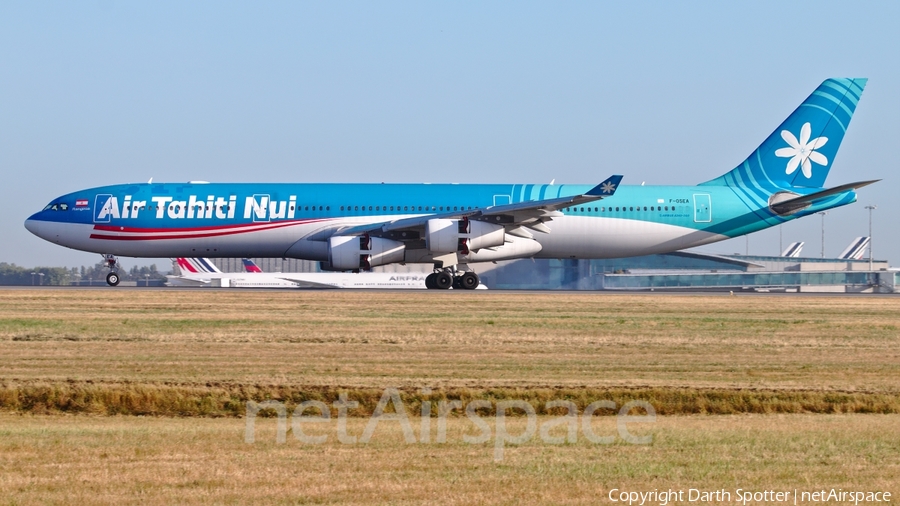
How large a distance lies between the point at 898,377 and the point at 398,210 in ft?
79.8

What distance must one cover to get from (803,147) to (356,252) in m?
18.7

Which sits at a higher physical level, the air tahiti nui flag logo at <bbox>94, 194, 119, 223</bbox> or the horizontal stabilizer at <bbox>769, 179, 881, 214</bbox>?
the horizontal stabilizer at <bbox>769, 179, 881, 214</bbox>

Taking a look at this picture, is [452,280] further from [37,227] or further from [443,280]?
[37,227]

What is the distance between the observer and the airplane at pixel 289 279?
222 ft

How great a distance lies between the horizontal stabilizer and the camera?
38.0m

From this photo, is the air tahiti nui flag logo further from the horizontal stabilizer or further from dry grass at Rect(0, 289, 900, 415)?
the horizontal stabilizer

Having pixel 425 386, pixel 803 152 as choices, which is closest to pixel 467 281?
pixel 803 152

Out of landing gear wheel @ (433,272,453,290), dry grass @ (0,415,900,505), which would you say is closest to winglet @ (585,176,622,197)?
landing gear wheel @ (433,272,453,290)

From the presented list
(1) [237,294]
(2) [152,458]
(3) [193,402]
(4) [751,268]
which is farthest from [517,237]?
(4) [751,268]

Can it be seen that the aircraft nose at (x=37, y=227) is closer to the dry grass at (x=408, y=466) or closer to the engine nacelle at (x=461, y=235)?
the engine nacelle at (x=461, y=235)

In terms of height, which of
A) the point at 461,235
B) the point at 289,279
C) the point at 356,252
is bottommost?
the point at 289,279

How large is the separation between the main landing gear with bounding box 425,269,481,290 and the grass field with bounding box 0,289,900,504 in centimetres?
838

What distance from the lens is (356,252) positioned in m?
36.8

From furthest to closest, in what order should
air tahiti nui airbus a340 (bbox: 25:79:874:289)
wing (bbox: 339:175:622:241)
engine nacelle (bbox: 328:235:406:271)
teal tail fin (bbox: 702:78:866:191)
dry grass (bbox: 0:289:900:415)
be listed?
teal tail fin (bbox: 702:78:866:191) → air tahiti nui airbus a340 (bbox: 25:79:874:289) → engine nacelle (bbox: 328:235:406:271) → wing (bbox: 339:175:622:241) → dry grass (bbox: 0:289:900:415)
